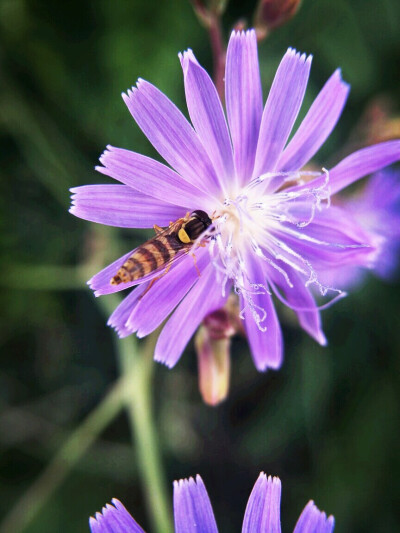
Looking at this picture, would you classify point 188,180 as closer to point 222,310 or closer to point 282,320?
point 222,310

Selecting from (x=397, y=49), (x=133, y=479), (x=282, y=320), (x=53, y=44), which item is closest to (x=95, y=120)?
(x=53, y=44)

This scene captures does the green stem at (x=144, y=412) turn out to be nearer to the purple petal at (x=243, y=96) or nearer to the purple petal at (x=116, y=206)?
the purple petal at (x=116, y=206)

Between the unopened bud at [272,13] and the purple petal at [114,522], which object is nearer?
the purple petal at [114,522]

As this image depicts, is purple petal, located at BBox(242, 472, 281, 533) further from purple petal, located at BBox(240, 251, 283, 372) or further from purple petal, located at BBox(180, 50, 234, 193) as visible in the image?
purple petal, located at BBox(180, 50, 234, 193)

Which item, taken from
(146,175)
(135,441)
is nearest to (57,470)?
(135,441)

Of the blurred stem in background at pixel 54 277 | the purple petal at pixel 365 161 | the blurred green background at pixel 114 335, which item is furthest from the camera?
the blurred green background at pixel 114 335

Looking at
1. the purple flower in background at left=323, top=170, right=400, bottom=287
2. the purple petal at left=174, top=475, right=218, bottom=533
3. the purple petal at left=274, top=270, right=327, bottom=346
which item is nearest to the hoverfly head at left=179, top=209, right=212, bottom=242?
the purple petal at left=274, top=270, right=327, bottom=346

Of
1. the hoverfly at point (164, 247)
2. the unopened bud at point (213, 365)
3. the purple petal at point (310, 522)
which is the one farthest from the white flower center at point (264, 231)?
the purple petal at point (310, 522)
